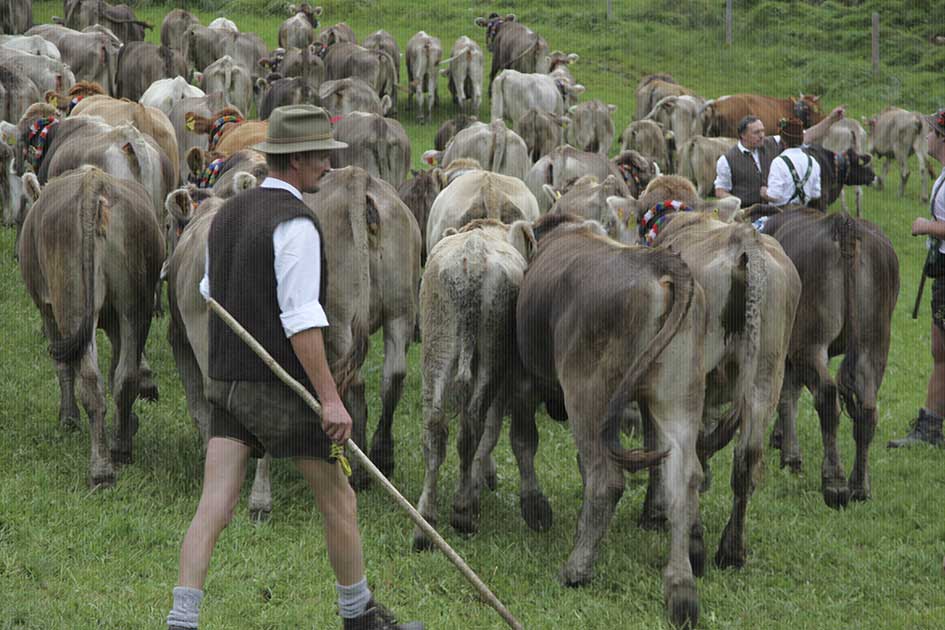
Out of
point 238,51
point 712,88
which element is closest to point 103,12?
point 238,51

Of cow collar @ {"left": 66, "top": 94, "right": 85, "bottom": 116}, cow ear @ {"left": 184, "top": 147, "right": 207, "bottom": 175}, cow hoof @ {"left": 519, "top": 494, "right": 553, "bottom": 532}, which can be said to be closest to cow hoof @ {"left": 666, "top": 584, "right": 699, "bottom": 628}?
cow hoof @ {"left": 519, "top": 494, "right": 553, "bottom": 532}

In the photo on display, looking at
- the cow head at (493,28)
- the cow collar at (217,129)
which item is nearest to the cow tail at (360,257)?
the cow collar at (217,129)

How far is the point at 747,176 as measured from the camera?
1191 centimetres

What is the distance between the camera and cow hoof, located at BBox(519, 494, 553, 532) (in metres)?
7.76

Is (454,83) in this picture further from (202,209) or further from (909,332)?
(202,209)

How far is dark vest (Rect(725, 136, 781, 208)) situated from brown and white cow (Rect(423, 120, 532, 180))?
366 cm

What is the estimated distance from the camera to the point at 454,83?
90.3 ft

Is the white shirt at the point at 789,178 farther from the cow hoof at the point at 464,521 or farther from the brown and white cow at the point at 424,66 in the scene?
the brown and white cow at the point at 424,66

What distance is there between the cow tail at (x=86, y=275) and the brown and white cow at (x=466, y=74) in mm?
19330

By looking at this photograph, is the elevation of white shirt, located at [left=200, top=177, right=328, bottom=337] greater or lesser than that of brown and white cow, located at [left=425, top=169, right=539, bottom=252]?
greater

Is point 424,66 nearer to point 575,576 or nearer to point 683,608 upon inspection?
point 575,576

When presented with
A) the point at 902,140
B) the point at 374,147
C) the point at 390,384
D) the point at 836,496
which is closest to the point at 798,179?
the point at 836,496

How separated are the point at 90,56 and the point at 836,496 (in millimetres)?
19264

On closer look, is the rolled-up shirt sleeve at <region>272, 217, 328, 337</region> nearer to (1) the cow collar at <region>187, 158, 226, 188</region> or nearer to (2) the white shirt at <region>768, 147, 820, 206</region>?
(1) the cow collar at <region>187, 158, 226, 188</region>
